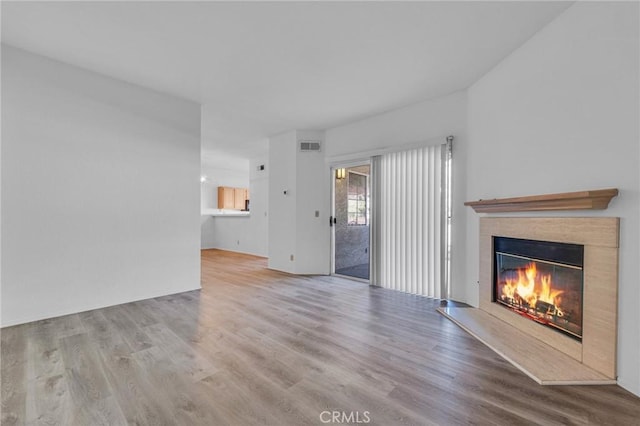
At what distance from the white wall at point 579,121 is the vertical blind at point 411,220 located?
739 mm

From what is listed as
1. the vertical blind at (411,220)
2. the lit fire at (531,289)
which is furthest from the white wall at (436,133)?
the lit fire at (531,289)

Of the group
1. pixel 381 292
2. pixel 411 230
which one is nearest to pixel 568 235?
pixel 411 230

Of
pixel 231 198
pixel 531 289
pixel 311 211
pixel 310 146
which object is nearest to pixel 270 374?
pixel 531 289

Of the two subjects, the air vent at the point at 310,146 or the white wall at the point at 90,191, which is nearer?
the white wall at the point at 90,191

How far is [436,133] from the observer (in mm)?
3584

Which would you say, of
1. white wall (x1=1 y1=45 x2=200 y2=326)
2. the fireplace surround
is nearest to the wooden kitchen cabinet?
white wall (x1=1 y1=45 x2=200 y2=326)

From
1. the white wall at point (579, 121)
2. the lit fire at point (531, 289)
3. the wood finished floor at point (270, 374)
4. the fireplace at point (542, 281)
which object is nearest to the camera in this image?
the wood finished floor at point (270, 374)

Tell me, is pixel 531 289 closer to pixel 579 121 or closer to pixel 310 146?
pixel 579 121

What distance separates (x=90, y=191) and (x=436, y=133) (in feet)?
14.1

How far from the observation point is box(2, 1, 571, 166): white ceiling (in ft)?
6.84

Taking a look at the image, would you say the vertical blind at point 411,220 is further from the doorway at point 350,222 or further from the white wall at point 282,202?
the white wall at point 282,202

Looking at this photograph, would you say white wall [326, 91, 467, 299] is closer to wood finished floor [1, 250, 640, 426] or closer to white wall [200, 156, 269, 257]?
wood finished floor [1, 250, 640, 426]

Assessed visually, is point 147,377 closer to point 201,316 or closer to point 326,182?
point 201,316

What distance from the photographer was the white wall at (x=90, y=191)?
262cm
